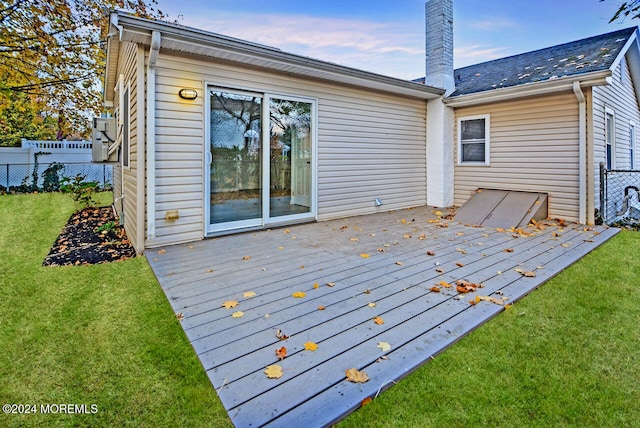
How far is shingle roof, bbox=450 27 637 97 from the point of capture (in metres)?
6.09

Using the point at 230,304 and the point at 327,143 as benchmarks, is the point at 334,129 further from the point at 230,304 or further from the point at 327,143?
the point at 230,304

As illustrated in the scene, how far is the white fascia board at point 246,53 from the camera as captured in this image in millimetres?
3833

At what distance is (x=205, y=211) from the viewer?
15.6ft

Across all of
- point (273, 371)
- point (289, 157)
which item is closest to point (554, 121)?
point (289, 157)

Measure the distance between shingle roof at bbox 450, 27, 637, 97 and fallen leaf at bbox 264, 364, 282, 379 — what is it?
673 centimetres

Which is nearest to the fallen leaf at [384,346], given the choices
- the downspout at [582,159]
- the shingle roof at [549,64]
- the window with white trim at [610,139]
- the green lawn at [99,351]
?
the green lawn at [99,351]

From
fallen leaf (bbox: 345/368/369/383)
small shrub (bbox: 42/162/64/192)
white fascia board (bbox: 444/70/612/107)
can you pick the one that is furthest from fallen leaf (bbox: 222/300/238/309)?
small shrub (bbox: 42/162/64/192)

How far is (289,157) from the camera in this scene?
5.62m

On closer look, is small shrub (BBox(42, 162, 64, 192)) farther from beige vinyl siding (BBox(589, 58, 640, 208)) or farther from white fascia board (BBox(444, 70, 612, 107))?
beige vinyl siding (BBox(589, 58, 640, 208))

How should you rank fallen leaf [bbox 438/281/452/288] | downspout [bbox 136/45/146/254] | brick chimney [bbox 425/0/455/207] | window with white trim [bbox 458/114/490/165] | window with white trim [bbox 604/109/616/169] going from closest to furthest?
fallen leaf [bbox 438/281/452/288] → downspout [bbox 136/45/146/254] → window with white trim [bbox 604/109/616/169] → window with white trim [bbox 458/114/490/165] → brick chimney [bbox 425/0/455/207]

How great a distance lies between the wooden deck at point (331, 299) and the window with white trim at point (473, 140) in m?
2.69

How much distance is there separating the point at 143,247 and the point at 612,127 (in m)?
9.00

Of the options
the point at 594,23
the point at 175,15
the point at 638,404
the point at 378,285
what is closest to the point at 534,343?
the point at 638,404

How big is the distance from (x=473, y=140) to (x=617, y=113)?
2973 millimetres
